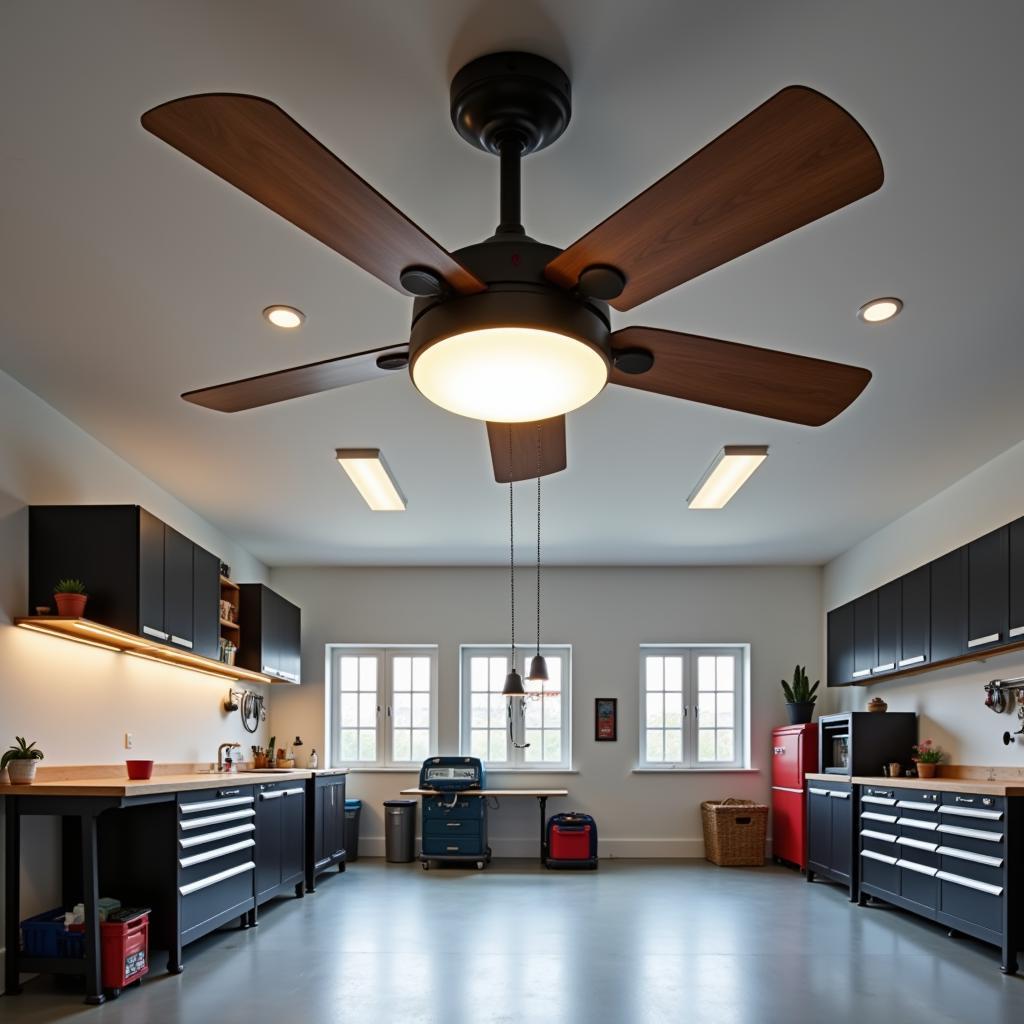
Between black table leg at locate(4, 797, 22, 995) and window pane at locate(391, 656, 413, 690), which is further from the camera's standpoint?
window pane at locate(391, 656, 413, 690)

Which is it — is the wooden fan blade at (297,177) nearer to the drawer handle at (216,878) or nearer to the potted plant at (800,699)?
the drawer handle at (216,878)

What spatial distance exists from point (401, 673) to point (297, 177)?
854cm

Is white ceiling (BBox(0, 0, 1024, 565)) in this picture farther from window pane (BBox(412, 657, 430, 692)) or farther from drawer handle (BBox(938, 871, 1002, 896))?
window pane (BBox(412, 657, 430, 692))

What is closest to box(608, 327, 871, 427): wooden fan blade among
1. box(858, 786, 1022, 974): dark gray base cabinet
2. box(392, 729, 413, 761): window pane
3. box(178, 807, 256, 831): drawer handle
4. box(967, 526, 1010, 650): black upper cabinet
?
box(967, 526, 1010, 650): black upper cabinet

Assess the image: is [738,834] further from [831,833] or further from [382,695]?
[382,695]

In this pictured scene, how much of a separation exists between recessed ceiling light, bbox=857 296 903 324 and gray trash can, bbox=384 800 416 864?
6610 millimetres

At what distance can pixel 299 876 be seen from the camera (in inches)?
291

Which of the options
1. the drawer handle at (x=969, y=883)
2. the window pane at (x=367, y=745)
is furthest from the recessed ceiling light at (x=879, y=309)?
the window pane at (x=367, y=745)

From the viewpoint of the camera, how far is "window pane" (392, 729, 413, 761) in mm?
10023

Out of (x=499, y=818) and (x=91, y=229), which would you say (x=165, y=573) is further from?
(x=499, y=818)

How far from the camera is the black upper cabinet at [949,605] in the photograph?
6.07 m

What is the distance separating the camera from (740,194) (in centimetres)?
197

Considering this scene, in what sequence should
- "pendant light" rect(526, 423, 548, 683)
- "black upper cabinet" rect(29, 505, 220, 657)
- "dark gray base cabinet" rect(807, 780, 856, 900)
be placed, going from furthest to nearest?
1. "pendant light" rect(526, 423, 548, 683)
2. "dark gray base cabinet" rect(807, 780, 856, 900)
3. "black upper cabinet" rect(29, 505, 220, 657)

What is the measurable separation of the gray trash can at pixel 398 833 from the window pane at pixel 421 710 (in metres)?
0.88
